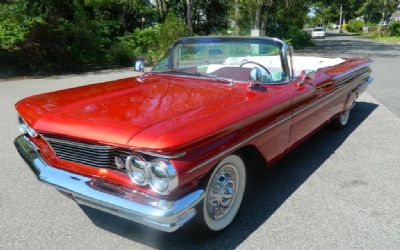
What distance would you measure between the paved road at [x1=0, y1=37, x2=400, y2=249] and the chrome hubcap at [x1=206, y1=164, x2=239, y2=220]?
0.65 feet

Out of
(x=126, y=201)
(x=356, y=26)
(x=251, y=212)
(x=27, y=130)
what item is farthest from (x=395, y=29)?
(x=126, y=201)

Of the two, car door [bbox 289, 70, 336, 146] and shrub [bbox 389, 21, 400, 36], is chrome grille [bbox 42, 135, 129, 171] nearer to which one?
car door [bbox 289, 70, 336, 146]

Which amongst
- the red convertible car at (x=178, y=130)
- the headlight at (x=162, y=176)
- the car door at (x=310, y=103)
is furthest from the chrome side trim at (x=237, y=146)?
the car door at (x=310, y=103)

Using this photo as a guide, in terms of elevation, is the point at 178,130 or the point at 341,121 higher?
the point at 178,130

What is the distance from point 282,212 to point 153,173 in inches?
58.6

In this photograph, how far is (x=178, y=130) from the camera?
2430 mm

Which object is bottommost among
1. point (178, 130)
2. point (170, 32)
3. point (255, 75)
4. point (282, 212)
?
point (282, 212)

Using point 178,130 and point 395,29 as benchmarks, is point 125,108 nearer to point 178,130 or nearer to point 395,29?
point 178,130

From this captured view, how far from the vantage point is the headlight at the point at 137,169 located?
2.42 meters

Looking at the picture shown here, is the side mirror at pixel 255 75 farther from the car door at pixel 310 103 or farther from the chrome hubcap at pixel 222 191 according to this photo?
the chrome hubcap at pixel 222 191

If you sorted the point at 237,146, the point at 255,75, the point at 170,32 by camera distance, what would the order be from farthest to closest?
the point at 170,32
the point at 255,75
the point at 237,146

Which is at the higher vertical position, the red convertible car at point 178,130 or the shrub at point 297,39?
the red convertible car at point 178,130

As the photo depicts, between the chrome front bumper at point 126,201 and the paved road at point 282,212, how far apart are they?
511 millimetres

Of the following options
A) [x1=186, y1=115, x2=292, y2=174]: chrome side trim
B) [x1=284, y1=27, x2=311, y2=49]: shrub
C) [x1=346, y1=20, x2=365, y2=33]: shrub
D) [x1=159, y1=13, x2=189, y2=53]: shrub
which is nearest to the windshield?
[x1=186, y1=115, x2=292, y2=174]: chrome side trim
